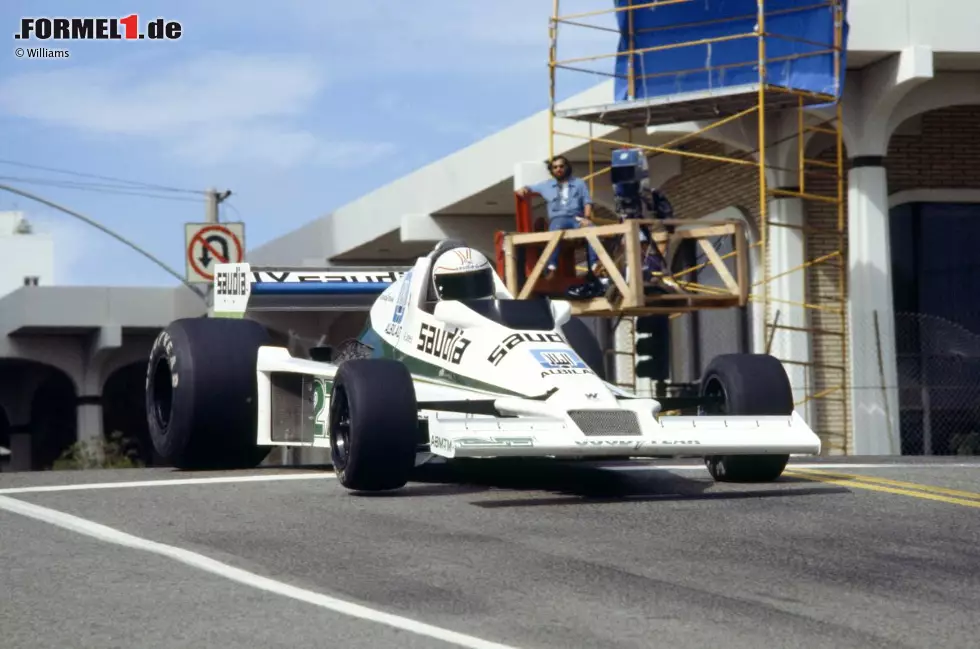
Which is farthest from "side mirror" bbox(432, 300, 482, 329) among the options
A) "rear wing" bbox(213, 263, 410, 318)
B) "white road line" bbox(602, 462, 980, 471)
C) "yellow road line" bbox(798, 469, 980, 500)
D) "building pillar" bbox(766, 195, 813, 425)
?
"building pillar" bbox(766, 195, 813, 425)

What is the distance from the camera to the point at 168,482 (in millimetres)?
13242

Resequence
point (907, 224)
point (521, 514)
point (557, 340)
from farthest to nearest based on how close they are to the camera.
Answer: point (907, 224) < point (557, 340) < point (521, 514)

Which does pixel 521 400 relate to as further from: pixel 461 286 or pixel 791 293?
pixel 791 293

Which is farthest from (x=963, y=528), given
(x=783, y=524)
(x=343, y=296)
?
(x=343, y=296)

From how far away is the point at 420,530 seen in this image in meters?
9.87

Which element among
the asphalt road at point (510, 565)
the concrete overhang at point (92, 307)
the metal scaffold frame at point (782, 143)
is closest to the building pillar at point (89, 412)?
the concrete overhang at point (92, 307)

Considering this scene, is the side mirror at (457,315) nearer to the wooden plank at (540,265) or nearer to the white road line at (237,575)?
the white road line at (237,575)

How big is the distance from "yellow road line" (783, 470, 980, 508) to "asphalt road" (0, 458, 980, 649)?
0.04 m

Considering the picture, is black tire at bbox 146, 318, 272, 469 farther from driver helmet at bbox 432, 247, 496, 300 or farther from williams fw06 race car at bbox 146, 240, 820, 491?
driver helmet at bbox 432, 247, 496, 300

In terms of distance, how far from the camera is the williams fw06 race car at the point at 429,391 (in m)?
11.1

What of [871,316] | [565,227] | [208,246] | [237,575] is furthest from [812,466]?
[208,246]

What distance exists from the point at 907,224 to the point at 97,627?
20.0 metres

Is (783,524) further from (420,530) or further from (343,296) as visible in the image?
(343,296)

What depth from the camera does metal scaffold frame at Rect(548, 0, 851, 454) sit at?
22578mm
